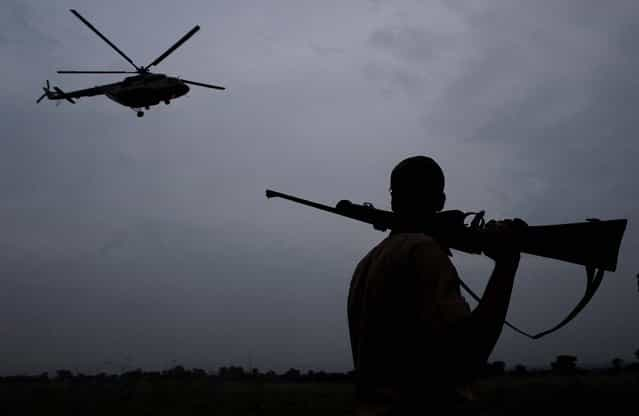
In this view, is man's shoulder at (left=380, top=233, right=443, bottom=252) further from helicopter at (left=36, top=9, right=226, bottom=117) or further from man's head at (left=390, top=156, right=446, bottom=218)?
helicopter at (left=36, top=9, right=226, bottom=117)

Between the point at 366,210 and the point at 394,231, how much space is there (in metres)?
0.40

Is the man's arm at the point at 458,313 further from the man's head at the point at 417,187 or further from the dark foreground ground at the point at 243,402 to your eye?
the dark foreground ground at the point at 243,402

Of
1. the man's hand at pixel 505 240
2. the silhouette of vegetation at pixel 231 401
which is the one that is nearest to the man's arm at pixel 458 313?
the man's hand at pixel 505 240

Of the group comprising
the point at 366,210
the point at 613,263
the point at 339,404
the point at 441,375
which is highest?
the point at 366,210

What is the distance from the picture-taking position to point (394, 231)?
7.88ft

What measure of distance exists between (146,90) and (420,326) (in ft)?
82.3

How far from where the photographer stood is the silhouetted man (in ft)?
6.00

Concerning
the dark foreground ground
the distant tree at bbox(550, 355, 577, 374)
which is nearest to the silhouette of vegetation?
the dark foreground ground

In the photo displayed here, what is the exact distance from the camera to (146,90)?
24656mm

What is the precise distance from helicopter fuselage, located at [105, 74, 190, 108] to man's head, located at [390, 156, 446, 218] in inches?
941

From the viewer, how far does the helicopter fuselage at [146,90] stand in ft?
80.5

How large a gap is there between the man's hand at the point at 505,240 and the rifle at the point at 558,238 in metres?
0.16

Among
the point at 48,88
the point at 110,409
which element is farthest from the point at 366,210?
the point at 48,88

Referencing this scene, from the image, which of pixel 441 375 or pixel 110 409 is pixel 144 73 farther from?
Result: pixel 441 375
